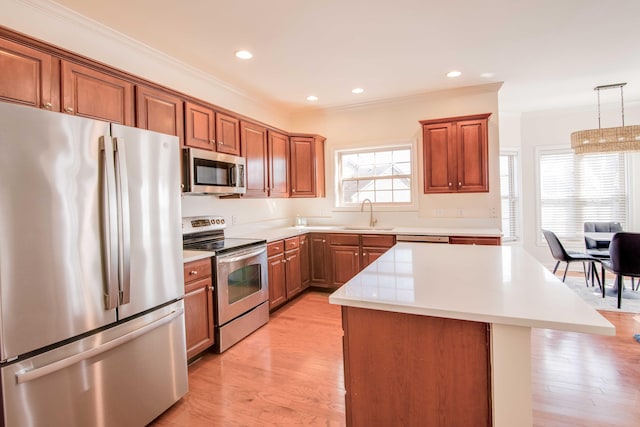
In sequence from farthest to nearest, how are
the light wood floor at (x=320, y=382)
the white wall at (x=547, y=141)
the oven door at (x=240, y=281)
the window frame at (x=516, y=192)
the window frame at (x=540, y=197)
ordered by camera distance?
the window frame at (x=516, y=192) → the window frame at (x=540, y=197) → the white wall at (x=547, y=141) → the oven door at (x=240, y=281) → the light wood floor at (x=320, y=382)

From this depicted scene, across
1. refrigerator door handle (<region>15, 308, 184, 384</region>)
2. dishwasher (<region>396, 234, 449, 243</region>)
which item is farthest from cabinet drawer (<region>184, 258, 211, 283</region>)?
dishwasher (<region>396, 234, 449, 243</region>)

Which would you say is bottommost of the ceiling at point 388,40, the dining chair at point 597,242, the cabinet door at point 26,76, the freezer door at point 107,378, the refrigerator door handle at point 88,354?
the freezer door at point 107,378

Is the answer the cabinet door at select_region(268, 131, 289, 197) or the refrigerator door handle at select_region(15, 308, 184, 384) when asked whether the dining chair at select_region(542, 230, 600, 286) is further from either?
the refrigerator door handle at select_region(15, 308, 184, 384)

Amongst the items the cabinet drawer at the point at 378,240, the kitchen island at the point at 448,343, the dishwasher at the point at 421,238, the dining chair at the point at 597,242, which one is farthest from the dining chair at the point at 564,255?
the kitchen island at the point at 448,343

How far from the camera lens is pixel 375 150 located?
4785mm

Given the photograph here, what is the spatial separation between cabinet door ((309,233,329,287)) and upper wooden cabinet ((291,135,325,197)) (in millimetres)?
687

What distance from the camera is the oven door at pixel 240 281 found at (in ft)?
8.93

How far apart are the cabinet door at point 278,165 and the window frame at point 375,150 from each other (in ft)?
2.90

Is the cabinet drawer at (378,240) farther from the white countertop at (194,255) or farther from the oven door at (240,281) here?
the white countertop at (194,255)

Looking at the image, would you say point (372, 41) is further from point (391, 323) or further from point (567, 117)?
point (567, 117)

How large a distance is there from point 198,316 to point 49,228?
136 centimetres

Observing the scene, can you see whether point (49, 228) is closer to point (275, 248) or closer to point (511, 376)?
point (511, 376)

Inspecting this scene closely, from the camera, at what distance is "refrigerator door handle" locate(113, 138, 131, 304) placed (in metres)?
1.68

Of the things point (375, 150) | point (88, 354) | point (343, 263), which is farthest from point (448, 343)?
point (375, 150)
